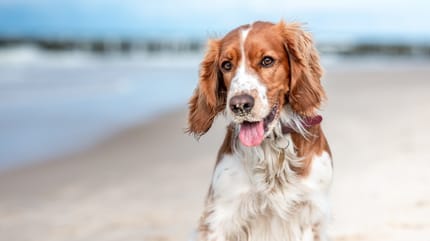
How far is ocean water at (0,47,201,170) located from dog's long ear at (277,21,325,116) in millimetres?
6179

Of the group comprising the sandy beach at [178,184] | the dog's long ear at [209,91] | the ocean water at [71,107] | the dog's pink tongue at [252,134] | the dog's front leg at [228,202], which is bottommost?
the ocean water at [71,107]

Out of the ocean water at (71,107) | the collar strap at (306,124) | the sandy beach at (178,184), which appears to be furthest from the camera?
the ocean water at (71,107)

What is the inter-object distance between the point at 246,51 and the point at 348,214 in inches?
107

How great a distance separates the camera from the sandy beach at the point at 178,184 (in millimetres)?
7039

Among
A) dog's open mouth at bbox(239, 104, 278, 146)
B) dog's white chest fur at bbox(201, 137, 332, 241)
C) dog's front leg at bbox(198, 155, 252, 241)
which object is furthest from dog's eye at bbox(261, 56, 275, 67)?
dog's front leg at bbox(198, 155, 252, 241)

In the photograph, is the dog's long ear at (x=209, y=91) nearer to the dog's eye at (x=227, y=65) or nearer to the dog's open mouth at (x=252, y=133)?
the dog's eye at (x=227, y=65)

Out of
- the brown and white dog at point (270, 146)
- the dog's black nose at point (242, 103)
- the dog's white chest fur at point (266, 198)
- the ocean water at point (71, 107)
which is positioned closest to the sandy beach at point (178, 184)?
the brown and white dog at point (270, 146)

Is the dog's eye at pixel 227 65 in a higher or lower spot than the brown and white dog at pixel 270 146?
higher

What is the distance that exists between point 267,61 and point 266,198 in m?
0.84

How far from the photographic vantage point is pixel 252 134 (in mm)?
4727

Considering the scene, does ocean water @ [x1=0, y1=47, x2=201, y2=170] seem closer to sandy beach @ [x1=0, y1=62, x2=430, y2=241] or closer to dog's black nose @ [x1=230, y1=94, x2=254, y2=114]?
sandy beach @ [x1=0, y1=62, x2=430, y2=241]

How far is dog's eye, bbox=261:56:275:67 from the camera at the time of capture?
15.8 feet

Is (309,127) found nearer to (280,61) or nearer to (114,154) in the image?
(280,61)

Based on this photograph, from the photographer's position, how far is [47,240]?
283 inches
